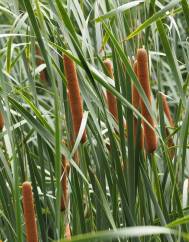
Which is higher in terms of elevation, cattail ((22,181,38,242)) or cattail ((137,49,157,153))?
cattail ((137,49,157,153))

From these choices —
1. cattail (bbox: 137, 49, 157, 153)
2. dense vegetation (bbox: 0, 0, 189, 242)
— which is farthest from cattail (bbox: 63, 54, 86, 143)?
cattail (bbox: 137, 49, 157, 153)

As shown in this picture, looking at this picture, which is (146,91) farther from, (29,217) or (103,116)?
(29,217)

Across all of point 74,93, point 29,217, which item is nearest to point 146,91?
point 74,93

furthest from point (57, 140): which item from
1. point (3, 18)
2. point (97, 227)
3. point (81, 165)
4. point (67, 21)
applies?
point (3, 18)

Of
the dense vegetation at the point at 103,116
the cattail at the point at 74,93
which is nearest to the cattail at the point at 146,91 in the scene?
the dense vegetation at the point at 103,116

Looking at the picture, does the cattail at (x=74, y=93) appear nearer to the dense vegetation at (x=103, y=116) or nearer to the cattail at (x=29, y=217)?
the dense vegetation at (x=103, y=116)

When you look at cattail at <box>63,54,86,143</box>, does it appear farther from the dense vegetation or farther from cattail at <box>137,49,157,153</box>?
cattail at <box>137,49,157,153</box>

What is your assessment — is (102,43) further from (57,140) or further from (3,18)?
(3,18)

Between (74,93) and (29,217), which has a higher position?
(74,93)
